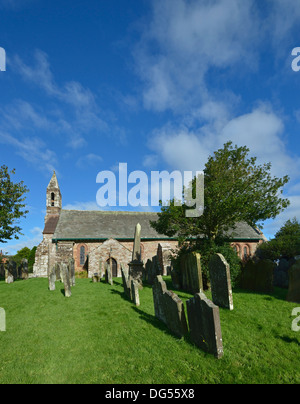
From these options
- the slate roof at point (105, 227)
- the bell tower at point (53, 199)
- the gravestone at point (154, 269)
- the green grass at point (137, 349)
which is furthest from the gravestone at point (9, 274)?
the bell tower at point (53, 199)

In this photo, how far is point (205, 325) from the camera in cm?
457

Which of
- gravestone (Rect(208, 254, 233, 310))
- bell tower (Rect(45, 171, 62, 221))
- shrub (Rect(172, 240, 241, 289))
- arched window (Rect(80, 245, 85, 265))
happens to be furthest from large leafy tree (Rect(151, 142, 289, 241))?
bell tower (Rect(45, 171, 62, 221))

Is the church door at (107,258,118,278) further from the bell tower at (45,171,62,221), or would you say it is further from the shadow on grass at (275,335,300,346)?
the shadow on grass at (275,335,300,346)

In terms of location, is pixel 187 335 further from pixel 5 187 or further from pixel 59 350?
pixel 5 187

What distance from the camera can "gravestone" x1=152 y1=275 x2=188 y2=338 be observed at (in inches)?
206

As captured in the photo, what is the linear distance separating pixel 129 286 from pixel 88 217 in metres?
20.0

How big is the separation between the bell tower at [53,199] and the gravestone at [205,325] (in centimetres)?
3054

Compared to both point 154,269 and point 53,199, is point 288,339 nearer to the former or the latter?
point 154,269

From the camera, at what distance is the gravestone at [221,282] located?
24.2 ft

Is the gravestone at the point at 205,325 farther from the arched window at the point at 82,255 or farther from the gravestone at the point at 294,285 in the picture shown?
the arched window at the point at 82,255

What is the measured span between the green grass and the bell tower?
1009 inches

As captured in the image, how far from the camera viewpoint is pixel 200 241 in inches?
489

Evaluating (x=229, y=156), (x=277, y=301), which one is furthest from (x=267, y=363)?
(x=229, y=156)

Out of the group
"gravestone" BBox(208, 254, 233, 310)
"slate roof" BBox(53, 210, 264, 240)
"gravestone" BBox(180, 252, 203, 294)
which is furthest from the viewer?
"slate roof" BBox(53, 210, 264, 240)
